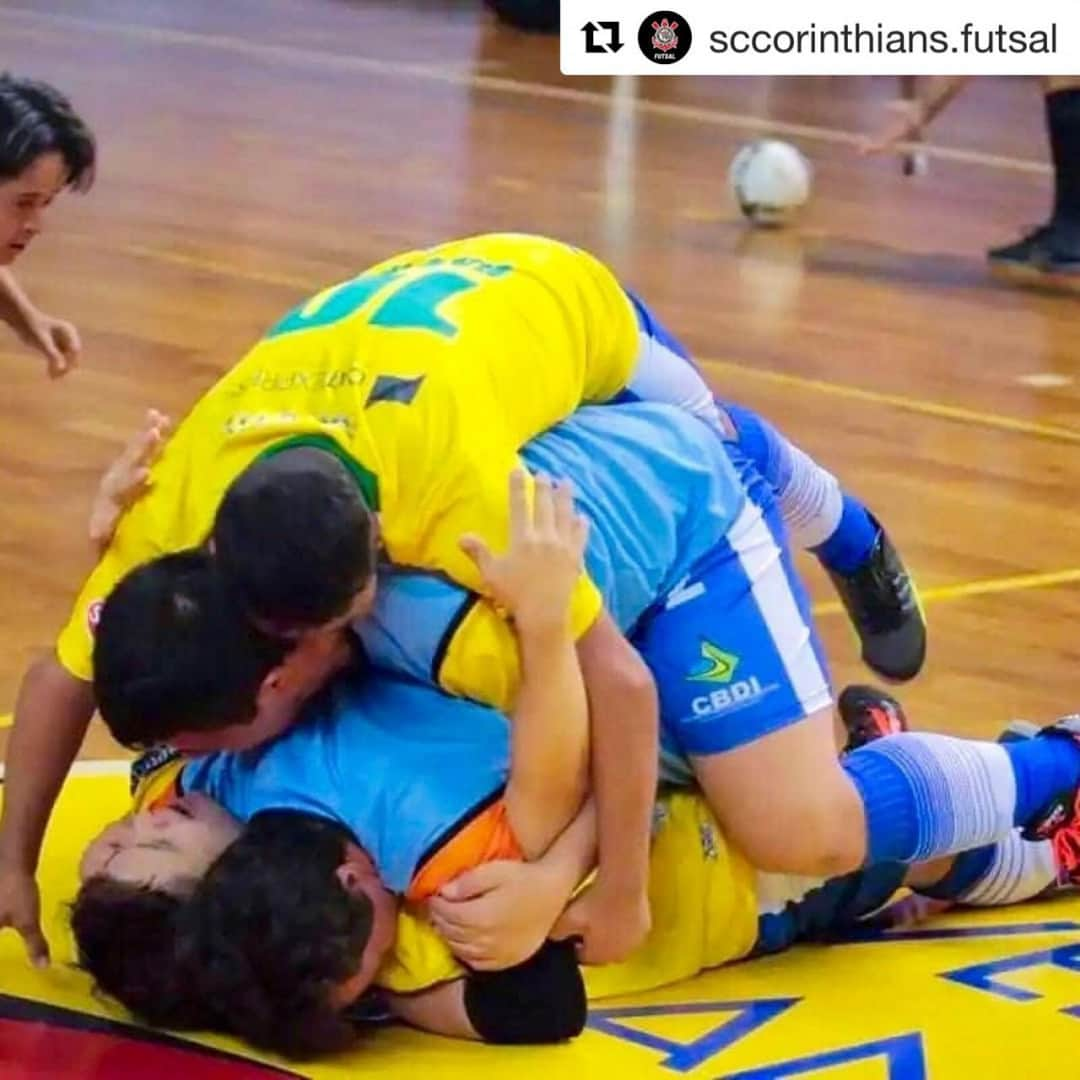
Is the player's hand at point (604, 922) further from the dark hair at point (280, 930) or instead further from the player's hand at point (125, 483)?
the player's hand at point (125, 483)

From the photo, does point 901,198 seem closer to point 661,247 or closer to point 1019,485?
point 661,247

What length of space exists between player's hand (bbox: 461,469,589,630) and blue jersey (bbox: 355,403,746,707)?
2.5 inches

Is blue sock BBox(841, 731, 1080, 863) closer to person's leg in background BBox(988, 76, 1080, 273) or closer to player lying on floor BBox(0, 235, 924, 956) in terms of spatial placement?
player lying on floor BBox(0, 235, 924, 956)

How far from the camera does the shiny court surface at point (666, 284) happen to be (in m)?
2.42

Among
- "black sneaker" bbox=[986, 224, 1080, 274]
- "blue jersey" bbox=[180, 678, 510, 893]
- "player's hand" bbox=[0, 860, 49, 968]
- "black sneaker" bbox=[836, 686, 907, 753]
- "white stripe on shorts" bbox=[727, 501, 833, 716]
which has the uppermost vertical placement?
"white stripe on shorts" bbox=[727, 501, 833, 716]

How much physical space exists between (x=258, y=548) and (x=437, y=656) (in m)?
0.20

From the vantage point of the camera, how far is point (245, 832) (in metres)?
2.17

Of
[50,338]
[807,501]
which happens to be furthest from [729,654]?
[50,338]

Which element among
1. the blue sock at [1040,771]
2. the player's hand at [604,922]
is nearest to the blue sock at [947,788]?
the blue sock at [1040,771]

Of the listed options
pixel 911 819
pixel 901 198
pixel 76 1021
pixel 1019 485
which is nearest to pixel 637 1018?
pixel 911 819

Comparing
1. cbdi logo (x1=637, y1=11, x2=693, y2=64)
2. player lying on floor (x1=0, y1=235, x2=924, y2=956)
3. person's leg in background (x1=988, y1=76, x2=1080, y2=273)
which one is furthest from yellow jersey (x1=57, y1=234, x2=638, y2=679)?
cbdi logo (x1=637, y1=11, x2=693, y2=64)

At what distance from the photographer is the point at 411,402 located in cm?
218

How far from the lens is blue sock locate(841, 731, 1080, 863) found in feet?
7.79

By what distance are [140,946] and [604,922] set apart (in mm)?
371
